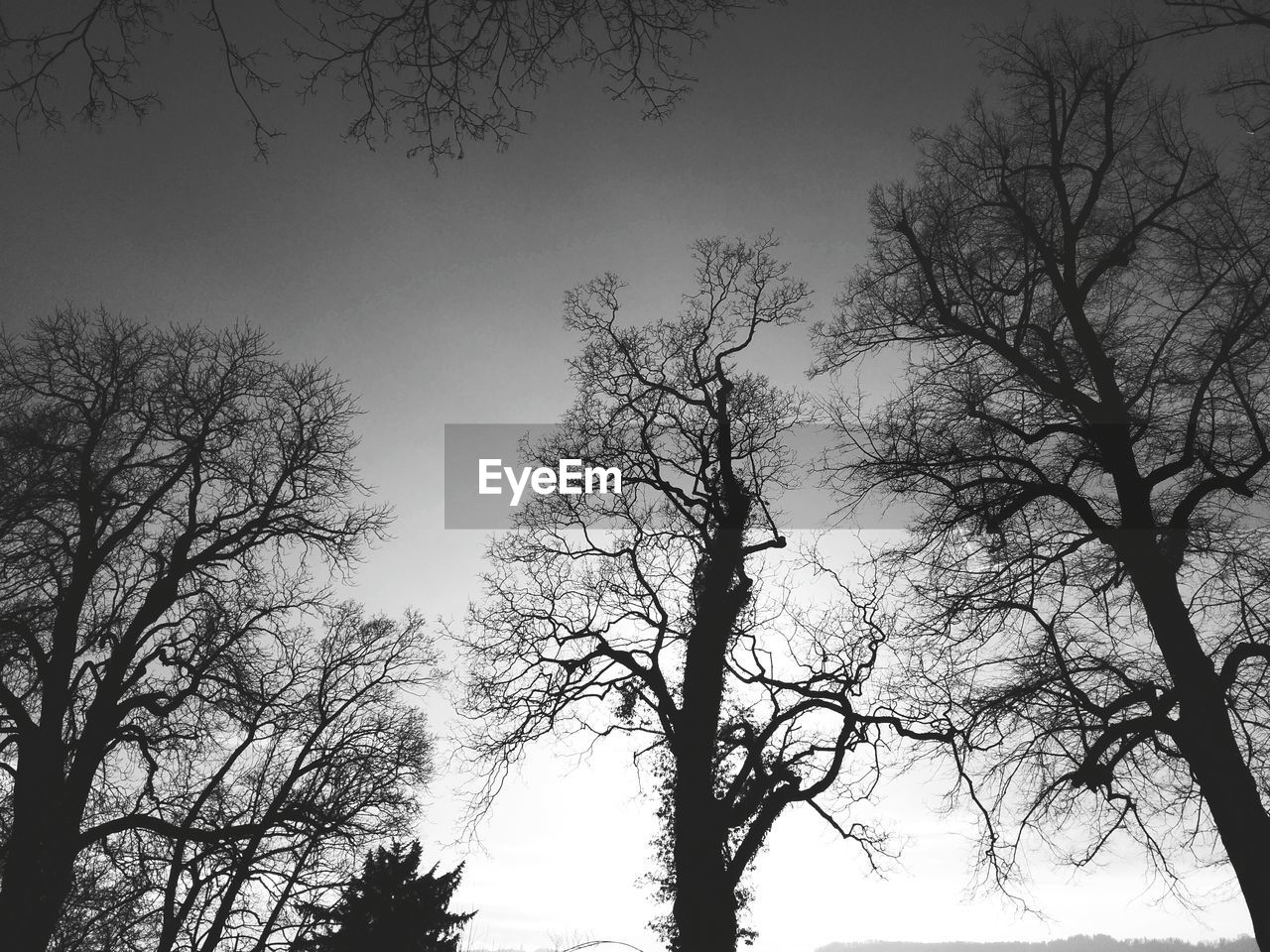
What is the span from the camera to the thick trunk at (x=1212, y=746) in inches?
256

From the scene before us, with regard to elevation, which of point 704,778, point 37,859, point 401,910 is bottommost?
point 401,910

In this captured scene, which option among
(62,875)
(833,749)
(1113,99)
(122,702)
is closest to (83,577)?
(122,702)

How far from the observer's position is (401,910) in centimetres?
1884

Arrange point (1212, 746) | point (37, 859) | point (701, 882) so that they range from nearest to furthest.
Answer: point (1212, 746)
point (37, 859)
point (701, 882)

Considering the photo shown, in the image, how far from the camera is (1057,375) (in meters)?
9.17

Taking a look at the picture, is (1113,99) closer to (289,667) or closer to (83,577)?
(83,577)

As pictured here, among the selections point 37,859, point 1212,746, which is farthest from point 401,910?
point 1212,746

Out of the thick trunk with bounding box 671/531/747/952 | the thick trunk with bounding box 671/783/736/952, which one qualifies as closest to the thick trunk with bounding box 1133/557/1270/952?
the thick trunk with bounding box 671/531/747/952

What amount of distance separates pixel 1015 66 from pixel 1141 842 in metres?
9.78

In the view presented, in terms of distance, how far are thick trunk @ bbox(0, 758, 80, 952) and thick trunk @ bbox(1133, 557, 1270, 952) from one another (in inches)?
496

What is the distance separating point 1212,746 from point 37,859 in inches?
506

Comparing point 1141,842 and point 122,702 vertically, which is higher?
point 122,702

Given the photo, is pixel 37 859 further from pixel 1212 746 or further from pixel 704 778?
pixel 1212 746

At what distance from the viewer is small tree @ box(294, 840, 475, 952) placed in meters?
17.3
